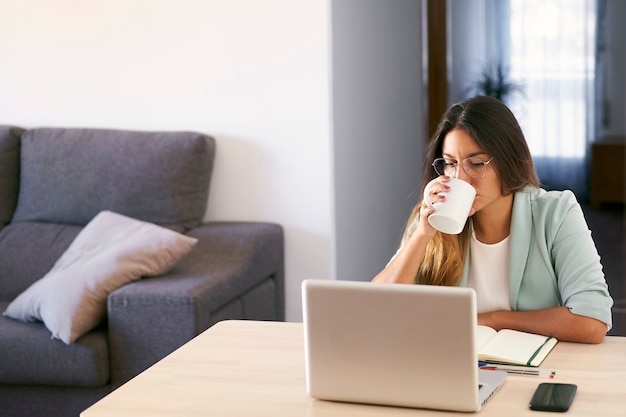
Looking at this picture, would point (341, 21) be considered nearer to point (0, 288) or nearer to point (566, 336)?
point (0, 288)

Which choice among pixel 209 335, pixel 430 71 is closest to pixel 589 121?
pixel 430 71

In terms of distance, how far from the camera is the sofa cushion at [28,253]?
357 cm

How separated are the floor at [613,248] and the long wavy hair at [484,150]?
8.27ft

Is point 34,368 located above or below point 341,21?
below

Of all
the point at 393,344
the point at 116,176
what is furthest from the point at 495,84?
the point at 393,344

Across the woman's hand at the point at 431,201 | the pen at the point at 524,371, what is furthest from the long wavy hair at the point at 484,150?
the pen at the point at 524,371

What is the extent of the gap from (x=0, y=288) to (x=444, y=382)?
94.6 inches

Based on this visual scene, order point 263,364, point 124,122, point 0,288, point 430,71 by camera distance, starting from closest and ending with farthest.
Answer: point 263,364
point 0,288
point 124,122
point 430,71

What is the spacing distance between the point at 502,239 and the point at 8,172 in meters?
2.18

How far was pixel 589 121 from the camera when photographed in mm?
8219

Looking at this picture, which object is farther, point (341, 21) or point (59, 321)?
point (341, 21)

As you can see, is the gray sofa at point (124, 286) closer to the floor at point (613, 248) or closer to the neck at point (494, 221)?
the neck at point (494, 221)

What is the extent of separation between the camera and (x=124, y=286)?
10.2 ft

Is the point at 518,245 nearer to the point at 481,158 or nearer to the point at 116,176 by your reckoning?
the point at 481,158
